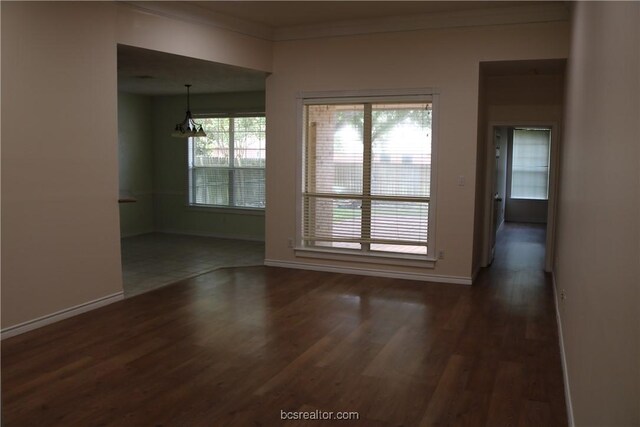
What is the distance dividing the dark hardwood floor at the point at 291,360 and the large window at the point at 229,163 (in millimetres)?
3570

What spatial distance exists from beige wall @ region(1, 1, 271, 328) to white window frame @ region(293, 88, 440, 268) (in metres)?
→ 1.84

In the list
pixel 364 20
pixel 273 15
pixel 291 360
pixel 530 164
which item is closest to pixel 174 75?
pixel 273 15

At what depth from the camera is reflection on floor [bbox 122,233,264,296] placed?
19.8ft

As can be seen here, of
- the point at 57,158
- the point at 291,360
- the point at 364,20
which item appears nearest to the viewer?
the point at 291,360

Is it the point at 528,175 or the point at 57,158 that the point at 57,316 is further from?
the point at 528,175

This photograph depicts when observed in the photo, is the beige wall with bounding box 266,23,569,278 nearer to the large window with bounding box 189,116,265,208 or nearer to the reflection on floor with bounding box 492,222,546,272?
the reflection on floor with bounding box 492,222,546,272

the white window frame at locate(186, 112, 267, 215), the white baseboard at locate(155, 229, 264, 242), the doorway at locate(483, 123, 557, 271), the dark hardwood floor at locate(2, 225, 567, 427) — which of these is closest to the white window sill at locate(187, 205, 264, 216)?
the white window frame at locate(186, 112, 267, 215)

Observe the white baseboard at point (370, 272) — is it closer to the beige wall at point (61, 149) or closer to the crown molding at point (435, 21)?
the beige wall at point (61, 149)

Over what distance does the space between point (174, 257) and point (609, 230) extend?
629 cm

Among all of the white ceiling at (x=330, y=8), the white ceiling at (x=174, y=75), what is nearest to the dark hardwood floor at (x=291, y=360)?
the white ceiling at (x=174, y=75)

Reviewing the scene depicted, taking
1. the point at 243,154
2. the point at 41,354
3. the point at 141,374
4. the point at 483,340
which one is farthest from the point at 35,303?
the point at 243,154

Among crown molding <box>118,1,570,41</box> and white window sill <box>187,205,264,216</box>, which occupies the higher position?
crown molding <box>118,1,570,41</box>

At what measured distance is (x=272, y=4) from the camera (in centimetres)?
540

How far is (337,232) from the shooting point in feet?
21.5
